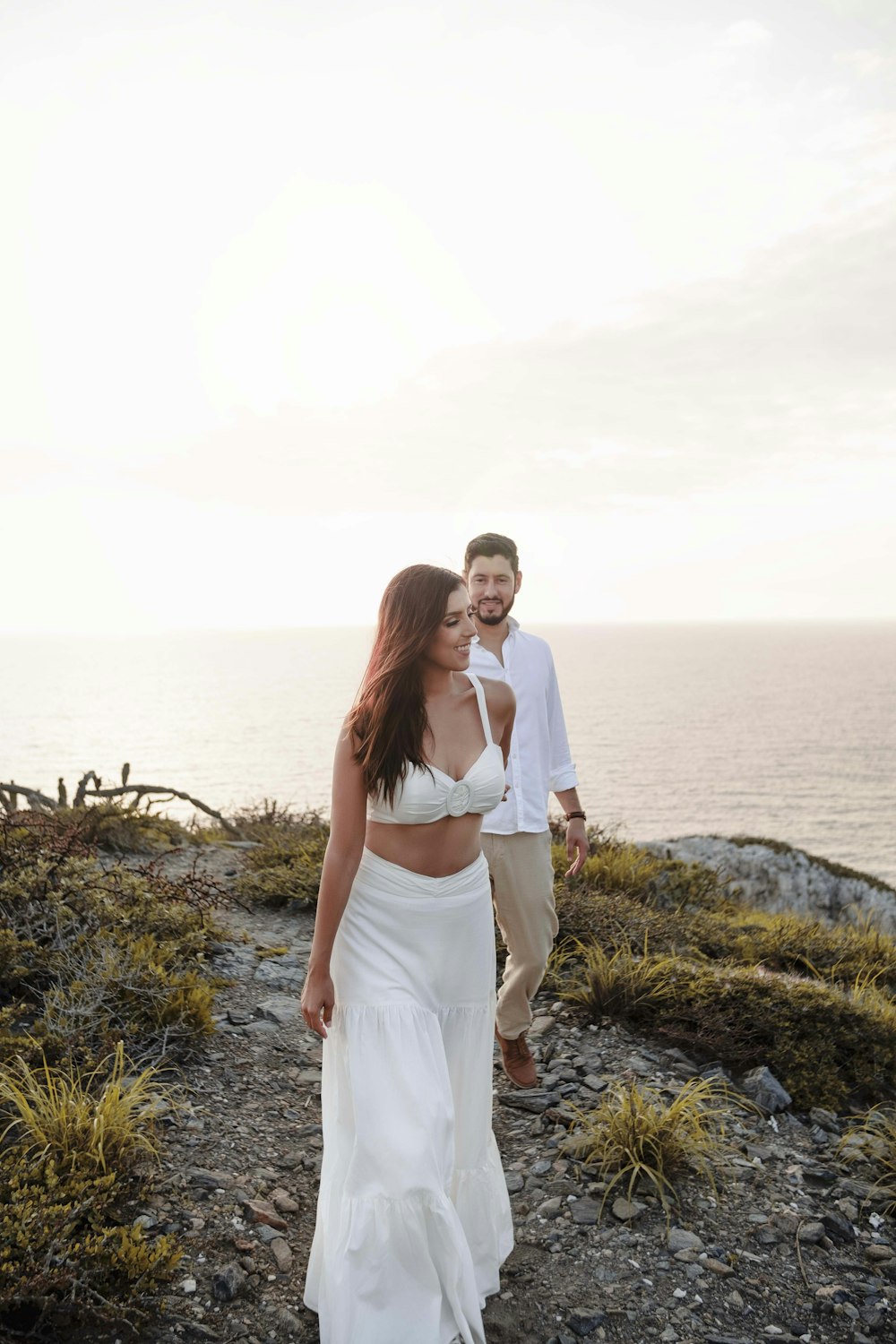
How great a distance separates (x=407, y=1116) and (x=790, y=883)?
1003cm

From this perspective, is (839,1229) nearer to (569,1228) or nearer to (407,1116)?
(569,1228)

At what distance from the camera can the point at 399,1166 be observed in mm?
2922

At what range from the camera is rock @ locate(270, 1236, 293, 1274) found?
11.5 feet

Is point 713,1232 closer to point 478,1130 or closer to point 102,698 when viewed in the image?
point 478,1130

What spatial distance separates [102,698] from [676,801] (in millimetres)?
48366

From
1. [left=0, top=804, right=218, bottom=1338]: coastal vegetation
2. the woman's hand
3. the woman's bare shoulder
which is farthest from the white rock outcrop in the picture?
the woman's hand

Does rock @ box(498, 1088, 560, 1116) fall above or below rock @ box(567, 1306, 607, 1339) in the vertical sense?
below

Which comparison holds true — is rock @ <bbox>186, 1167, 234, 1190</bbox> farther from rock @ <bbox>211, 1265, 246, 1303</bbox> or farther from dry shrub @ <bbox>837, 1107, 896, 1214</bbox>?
dry shrub @ <bbox>837, 1107, 896, 1214</bbox>

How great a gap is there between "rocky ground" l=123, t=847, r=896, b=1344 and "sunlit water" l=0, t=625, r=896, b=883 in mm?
6325

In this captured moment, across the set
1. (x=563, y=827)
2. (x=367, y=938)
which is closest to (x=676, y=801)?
(x=563, y=827)

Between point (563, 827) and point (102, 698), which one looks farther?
point (102, 698)

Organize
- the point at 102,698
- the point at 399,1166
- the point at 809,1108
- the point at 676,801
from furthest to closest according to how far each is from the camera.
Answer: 1. the point at 102,698
2. the point at 676,801
3. the point at 809,1108
4. the point at 399,1166

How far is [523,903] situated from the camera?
193 inches

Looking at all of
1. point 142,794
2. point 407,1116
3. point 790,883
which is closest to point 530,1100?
point 407,1116
